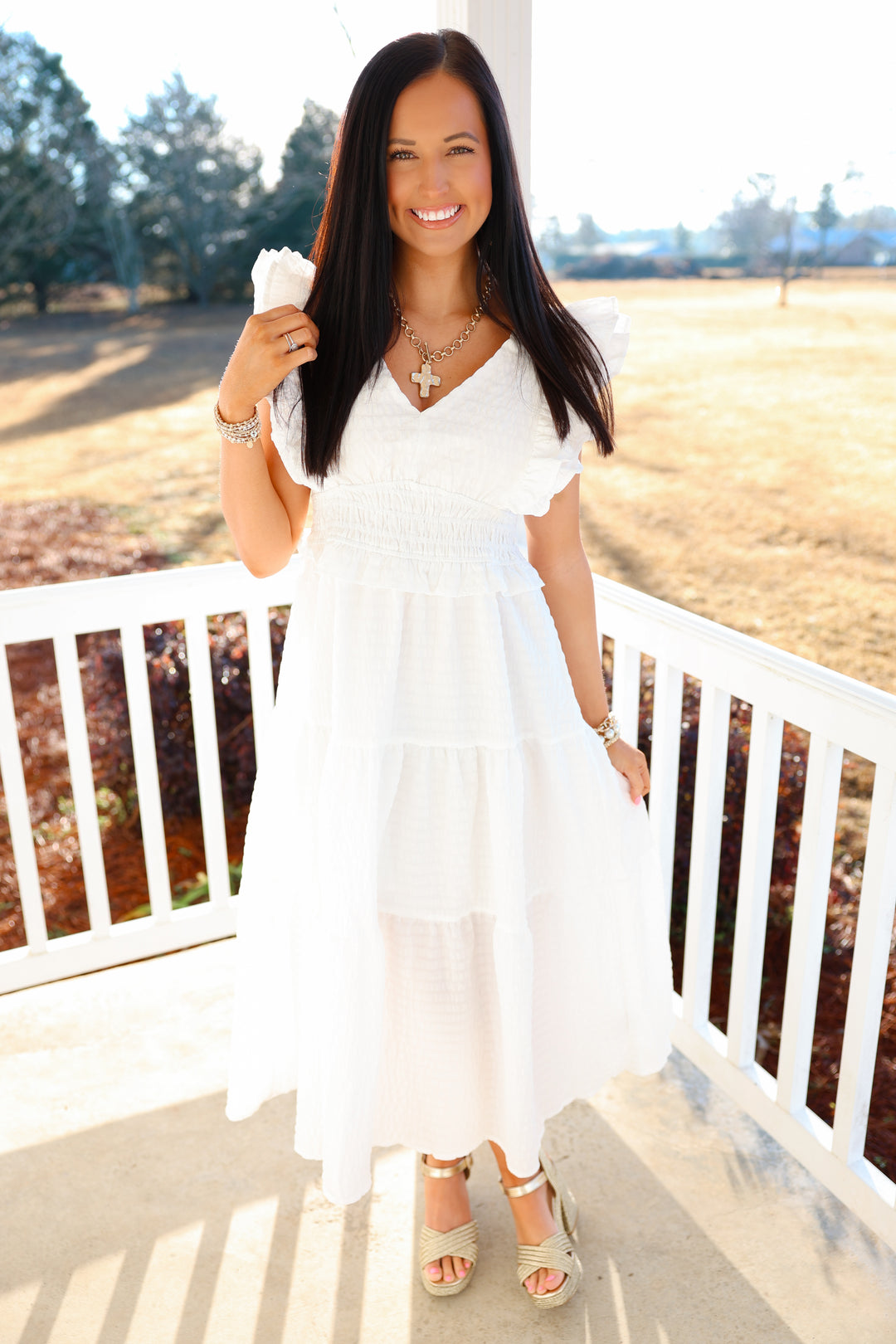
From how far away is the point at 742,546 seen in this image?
20.4 feet

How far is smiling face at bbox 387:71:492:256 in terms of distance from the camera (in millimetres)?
1252

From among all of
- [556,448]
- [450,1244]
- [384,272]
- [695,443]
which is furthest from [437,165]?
[695,443]

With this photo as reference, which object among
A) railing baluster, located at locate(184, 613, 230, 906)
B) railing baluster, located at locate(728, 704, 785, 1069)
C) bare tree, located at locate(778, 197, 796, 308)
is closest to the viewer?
railing baluster, located at locate(728, 704, 785, 1069)

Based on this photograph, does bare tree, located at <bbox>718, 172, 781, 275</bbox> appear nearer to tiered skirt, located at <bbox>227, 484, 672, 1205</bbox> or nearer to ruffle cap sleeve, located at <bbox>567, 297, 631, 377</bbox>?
ruffle cap sleeve, located at <bbox>567, 297, 631, 377</bbox>

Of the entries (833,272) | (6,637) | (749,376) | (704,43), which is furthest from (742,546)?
(6,637)

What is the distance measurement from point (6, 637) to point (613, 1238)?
1573mm

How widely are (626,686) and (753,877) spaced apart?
0.49 m

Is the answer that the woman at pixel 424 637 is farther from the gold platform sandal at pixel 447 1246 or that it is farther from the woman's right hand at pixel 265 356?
the gold platform sandal at pixel 447 1246

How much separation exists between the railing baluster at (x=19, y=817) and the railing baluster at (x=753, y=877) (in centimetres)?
141

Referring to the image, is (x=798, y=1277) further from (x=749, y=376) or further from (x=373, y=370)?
(x=749, y=376)

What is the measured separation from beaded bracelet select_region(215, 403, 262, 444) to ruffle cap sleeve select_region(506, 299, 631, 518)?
346 mm

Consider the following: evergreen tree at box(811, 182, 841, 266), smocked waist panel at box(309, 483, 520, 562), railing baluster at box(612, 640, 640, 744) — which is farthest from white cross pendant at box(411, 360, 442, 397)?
evergreen tree at box(811, 182, 841, 266)

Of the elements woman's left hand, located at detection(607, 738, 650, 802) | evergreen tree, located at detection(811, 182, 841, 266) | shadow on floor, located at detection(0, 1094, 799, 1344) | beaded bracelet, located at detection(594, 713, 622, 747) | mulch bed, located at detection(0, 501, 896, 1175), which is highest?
evergreen tree, located at detection(811, 182, 841, 266)

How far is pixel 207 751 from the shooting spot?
7.71 ft
